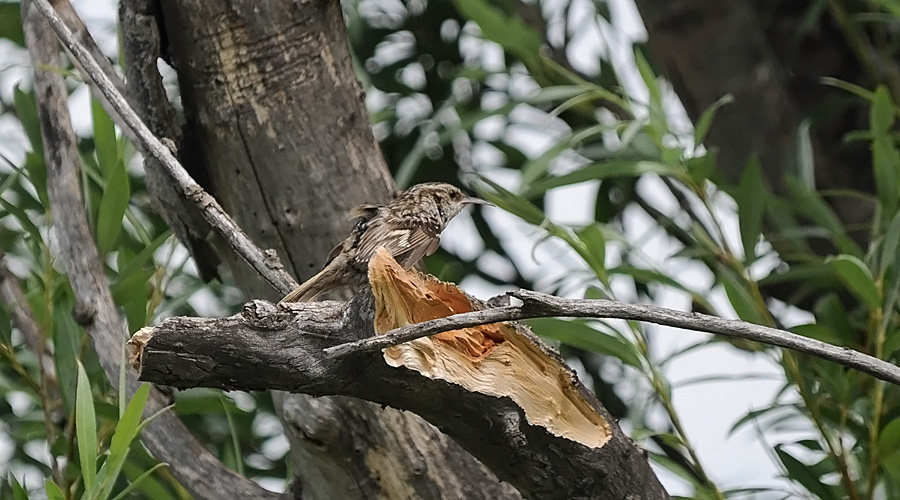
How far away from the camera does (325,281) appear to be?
1.28m

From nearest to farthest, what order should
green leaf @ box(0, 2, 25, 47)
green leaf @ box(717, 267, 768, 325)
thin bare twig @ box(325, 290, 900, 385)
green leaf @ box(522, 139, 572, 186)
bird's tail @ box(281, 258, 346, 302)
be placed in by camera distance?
thin bare twig @ box(325, 290, 900, 385)
bird's tail @ box(281, 258, 346, 302)
green leaf @ box(717, 267, 768, 325)
green leaf @ box(522, 139, 572, 186)
green leaf @ box(0, 2, 25, 47)

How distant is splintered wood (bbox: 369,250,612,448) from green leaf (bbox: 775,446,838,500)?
586mm

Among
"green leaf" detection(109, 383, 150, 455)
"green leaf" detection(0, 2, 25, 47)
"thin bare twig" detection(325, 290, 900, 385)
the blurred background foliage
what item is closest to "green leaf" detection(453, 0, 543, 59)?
the blurred background foliage

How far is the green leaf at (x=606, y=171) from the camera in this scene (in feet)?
5.43

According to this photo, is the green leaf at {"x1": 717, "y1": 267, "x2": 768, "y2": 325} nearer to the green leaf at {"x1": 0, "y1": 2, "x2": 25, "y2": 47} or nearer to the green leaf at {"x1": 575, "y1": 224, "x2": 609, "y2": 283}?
the green leaf at {"x1": 575, "y1": 224, "x2": 609, "y2": 283}

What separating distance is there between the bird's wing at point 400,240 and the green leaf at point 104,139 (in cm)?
48

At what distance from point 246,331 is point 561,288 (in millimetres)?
1142

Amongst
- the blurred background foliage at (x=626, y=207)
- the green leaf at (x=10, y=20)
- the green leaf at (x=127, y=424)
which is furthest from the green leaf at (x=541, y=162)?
the green leaf at (x=10, y=20)

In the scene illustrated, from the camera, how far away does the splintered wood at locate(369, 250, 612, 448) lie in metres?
0.97

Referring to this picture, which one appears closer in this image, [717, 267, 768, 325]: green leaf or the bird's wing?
the bird's wing

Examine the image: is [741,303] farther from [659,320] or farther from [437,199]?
[659,320]

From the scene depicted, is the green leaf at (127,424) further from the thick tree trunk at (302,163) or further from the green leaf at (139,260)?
the green leaf at (139,260)

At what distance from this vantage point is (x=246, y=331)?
902 millimetres

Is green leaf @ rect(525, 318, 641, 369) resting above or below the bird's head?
below
